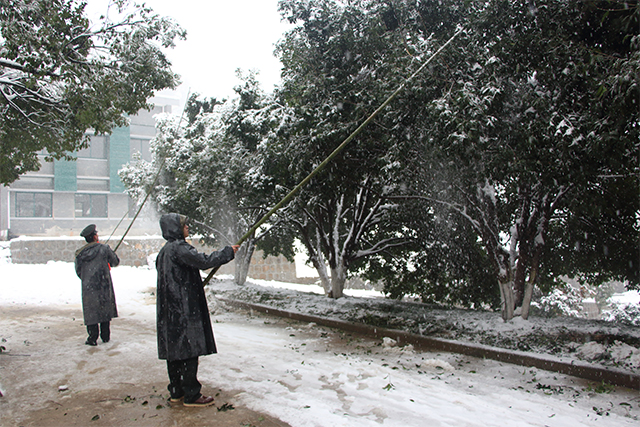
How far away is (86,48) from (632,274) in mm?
10046

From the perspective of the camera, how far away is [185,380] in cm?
381

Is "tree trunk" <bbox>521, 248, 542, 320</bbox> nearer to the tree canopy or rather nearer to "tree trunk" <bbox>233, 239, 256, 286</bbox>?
the tree canopy

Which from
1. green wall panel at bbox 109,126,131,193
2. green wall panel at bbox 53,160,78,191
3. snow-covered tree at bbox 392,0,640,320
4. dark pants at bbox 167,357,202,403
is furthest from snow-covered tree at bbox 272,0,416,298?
green wall panel at bbox 53,160,78,191

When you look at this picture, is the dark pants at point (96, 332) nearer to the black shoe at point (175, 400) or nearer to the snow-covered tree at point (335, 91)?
the black shoe at point (175, 400)

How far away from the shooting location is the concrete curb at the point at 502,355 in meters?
5.19

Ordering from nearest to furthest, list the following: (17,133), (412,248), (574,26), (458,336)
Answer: (574,26)
(458,336)
(17,133)
(412,248)

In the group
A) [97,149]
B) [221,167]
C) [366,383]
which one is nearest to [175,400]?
[366,383]

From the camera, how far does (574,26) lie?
20.1 feet

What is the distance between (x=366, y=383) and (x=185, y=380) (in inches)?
74.3

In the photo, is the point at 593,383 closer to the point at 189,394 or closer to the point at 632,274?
the point at 632,274

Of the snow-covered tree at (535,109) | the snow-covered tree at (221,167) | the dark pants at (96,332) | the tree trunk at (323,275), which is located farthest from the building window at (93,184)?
the snow-covered tree at (535,109)

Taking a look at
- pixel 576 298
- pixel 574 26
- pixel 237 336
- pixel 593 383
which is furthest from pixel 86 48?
pixel 576 298

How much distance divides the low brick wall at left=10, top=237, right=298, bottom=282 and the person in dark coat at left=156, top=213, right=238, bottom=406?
15254 mm

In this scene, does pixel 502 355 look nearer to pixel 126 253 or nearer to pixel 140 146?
pixel 126 253
